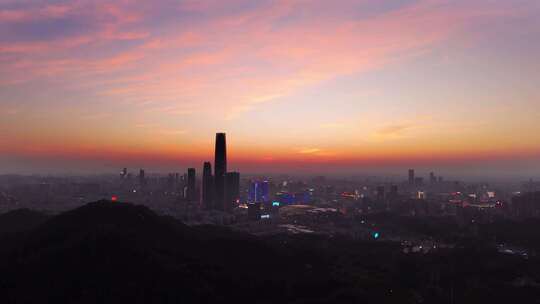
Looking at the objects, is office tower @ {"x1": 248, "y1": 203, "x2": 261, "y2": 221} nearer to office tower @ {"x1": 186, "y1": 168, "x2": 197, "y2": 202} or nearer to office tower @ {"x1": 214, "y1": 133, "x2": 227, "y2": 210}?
office tower @ {"x1": 214, "y1": 133, "x2": 227, "y2": 210}

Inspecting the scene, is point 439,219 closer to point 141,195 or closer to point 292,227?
point 292,227

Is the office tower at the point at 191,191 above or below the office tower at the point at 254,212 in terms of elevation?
above

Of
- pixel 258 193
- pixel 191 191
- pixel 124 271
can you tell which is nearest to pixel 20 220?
pixel 124 271

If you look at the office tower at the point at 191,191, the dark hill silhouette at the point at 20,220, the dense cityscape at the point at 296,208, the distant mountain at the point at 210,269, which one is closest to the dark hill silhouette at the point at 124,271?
the distant mountain at the point at 210,269

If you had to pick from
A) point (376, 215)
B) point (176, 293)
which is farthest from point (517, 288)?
point (376, 215)

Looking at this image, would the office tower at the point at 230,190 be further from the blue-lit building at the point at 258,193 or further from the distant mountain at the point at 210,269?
the distant mountain at the point at 210,269

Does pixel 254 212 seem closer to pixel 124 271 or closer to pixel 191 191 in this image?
pixel 191 191

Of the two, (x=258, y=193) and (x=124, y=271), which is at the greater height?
(x=124, y=271)

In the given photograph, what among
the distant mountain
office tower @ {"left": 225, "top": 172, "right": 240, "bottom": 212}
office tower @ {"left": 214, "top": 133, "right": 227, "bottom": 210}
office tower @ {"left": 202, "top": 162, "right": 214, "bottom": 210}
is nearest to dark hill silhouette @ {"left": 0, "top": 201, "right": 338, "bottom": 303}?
the distant mountain
